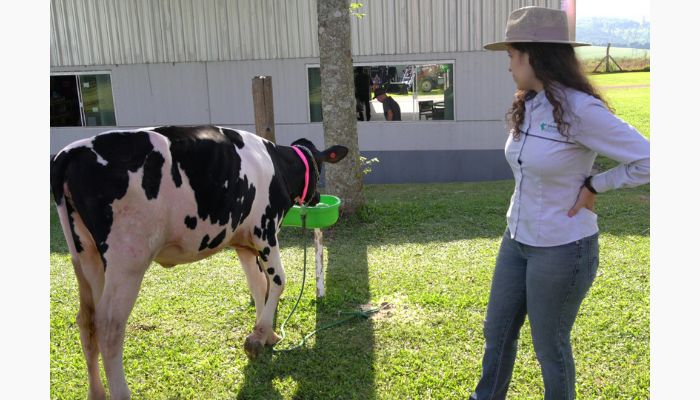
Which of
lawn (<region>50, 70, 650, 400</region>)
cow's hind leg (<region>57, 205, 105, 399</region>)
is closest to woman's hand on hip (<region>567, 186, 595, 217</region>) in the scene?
lawn (<region>50, 70, 650, 400</region>)

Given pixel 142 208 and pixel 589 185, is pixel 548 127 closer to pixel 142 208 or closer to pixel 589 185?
pixel 589 185

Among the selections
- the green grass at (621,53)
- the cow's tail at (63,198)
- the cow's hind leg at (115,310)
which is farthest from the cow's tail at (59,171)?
the green grass at (621,53)

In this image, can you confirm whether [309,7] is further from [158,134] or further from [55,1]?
[158,134]

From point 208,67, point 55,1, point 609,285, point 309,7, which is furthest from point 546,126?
point 55,1

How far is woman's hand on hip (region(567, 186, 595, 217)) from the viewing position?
2.97 metres

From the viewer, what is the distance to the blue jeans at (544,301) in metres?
3.01

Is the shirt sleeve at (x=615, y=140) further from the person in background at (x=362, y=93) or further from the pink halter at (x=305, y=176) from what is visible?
the person in background at (x=362, y=93)

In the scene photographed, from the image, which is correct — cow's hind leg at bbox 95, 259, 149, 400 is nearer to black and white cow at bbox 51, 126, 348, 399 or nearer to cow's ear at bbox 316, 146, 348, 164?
black and white cow at bbox 51, 126, 348, 399

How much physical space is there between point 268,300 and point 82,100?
36.6 ft

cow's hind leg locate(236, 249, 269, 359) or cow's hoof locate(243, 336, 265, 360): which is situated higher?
cow's hind leg locate(236, 249, 269, 359)

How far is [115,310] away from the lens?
350 cm

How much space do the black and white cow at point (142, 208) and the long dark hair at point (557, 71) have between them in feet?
6.53

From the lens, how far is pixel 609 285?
591cm

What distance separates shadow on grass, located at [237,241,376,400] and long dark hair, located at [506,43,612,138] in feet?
7.32
